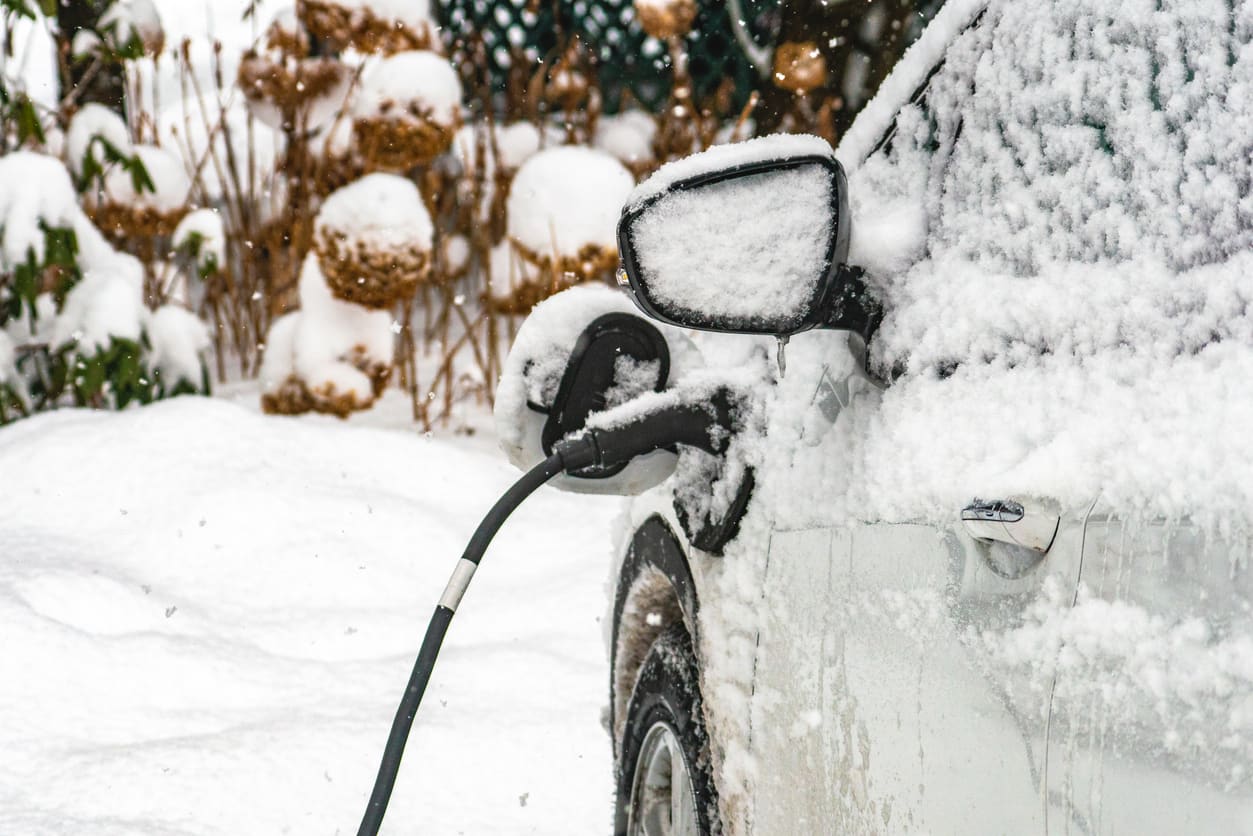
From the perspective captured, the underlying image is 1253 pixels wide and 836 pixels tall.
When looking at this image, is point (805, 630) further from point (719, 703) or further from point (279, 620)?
point (279, 620)

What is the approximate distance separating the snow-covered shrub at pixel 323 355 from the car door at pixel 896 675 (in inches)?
181

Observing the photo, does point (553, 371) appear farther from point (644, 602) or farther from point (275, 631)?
point (275, 631)

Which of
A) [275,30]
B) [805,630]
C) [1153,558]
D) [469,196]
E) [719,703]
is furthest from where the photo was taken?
[469,196]

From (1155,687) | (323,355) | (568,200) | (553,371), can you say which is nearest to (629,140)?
(568,200)

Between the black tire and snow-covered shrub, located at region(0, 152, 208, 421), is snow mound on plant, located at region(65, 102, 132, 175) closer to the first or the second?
snow-covered shrub, located at region(0, 152, 208, 421)

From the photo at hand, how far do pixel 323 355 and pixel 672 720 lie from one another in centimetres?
422

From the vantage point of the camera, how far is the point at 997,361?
109cm

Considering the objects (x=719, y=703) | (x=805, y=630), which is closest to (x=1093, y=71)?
(x=805, y=630)

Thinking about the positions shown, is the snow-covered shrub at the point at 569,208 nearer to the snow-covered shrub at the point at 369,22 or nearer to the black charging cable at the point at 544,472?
the snow-covered shrub at the point at 369,22

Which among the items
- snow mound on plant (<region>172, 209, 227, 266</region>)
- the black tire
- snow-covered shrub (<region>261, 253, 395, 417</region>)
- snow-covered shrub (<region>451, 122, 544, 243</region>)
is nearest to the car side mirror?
the black tire

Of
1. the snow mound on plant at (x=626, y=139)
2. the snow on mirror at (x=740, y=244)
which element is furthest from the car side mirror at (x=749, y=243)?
the snow mound on plant at (x=626, y=139)

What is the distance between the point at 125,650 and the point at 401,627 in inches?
36.7

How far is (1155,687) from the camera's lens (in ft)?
2.67

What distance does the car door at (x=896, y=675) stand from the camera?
37.6 inches
